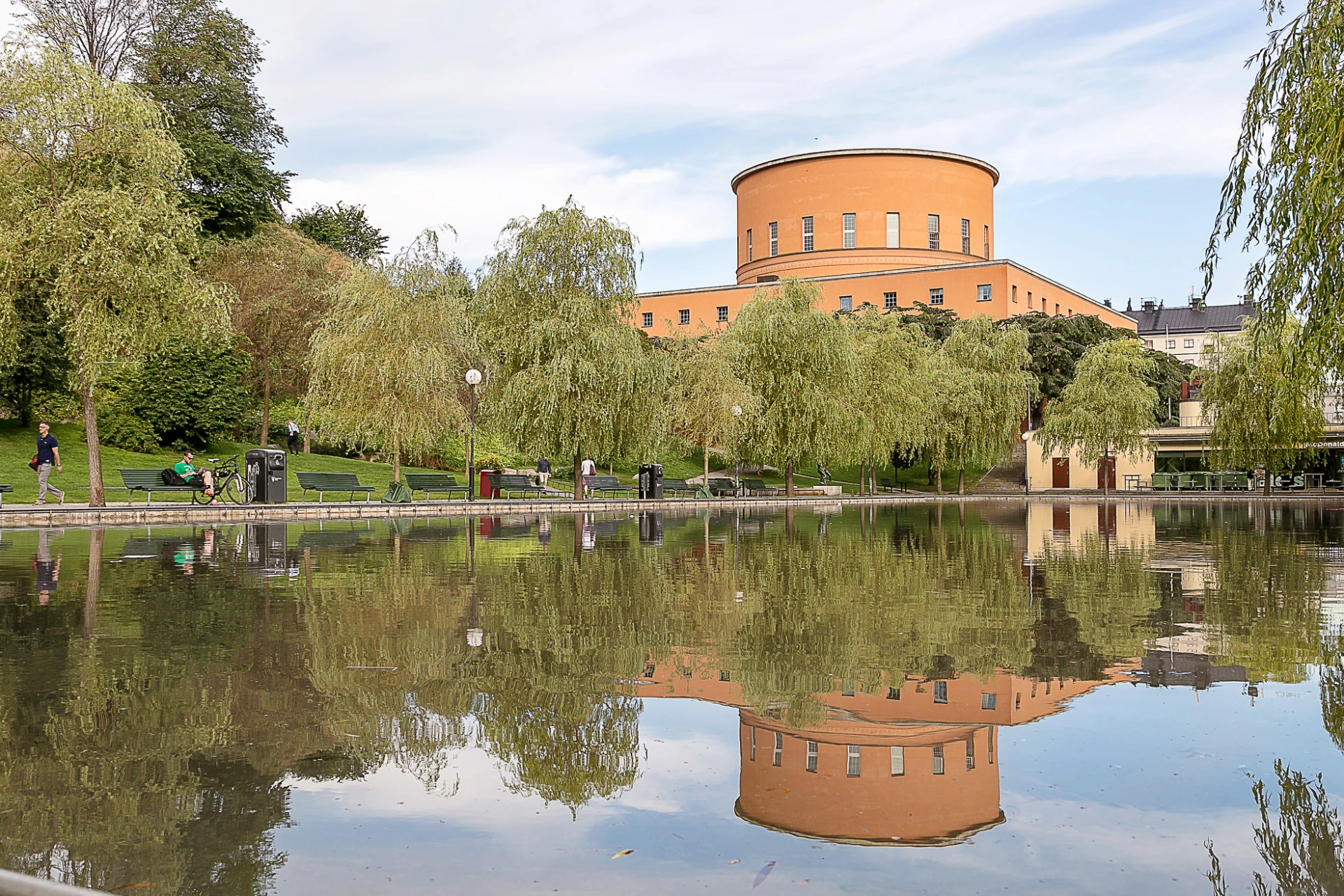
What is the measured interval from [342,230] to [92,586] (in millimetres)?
51800

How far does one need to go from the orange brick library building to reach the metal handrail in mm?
68803

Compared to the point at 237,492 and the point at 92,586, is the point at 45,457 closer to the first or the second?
the point at 237,492

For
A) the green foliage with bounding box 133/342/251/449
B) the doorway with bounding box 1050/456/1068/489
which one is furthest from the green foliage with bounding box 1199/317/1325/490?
the green foliage with bounding box 133/342/251/449

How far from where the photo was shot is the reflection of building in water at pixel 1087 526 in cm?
1789

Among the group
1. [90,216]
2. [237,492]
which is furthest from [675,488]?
[90,216]

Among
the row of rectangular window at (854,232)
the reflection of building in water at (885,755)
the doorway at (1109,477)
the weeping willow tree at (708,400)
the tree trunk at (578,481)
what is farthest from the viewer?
the row of rectangular window at (854,232)

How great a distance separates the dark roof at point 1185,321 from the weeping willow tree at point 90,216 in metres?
103

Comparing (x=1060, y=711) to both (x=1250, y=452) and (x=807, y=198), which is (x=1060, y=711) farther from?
(x=807, y=198)

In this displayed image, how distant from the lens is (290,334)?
143 feet

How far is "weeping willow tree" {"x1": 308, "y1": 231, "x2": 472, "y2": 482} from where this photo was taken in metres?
31.9

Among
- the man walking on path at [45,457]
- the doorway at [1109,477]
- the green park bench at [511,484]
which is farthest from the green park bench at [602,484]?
the doorway at [1109,477]

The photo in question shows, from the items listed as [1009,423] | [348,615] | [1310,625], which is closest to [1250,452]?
[1009,423]

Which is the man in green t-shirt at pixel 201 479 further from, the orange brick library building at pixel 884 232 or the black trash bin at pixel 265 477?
the orange brick library building at pixel 884 232

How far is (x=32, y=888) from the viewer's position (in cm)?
243
